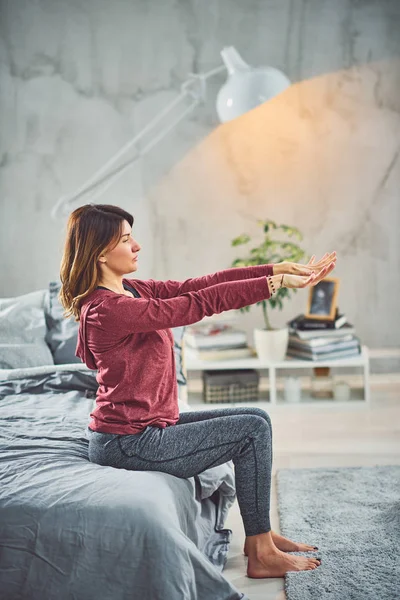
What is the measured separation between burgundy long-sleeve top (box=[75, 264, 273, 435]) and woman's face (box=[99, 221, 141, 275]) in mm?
75

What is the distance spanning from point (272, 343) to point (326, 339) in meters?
0.28

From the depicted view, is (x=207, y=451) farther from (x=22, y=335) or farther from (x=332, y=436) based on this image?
(x=332, y=436)

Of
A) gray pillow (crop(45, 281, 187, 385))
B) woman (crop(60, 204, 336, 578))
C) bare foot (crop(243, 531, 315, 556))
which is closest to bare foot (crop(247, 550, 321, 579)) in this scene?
woman (crop(60, 204, 336, 578))

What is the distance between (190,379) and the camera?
4.22 m

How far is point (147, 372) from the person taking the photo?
6.24 feet

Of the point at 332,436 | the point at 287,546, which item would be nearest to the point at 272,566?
the point at 287,546

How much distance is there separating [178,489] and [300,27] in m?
3.00

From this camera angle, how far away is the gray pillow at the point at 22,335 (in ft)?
9.64

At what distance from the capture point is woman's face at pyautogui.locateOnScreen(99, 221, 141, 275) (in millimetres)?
1924

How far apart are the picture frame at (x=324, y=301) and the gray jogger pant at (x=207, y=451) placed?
198 cm

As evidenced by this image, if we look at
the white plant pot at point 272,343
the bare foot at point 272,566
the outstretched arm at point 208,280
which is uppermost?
the outstretched arm at point 208,280

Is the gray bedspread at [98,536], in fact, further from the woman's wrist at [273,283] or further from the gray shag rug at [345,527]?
the woman's wrist at [273,283]

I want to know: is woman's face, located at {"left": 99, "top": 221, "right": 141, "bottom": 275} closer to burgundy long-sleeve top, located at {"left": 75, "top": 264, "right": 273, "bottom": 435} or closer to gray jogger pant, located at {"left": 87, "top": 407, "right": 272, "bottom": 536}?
burgundy long-sleeve top, located at {"left": 75, "top": 264, "right": 273, "bottom": 435}

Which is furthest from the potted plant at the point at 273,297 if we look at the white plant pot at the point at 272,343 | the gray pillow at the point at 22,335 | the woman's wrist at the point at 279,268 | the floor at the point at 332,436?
the woman's wrist at the point at 279,268
